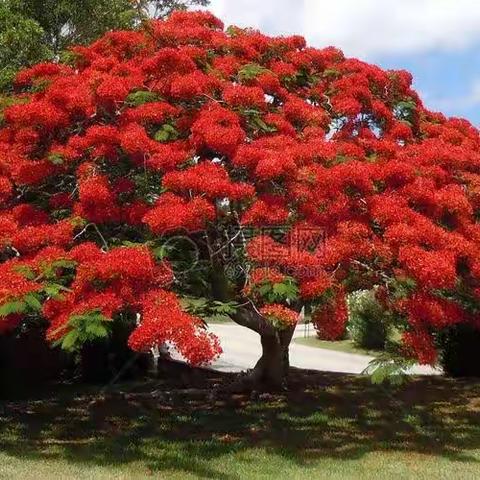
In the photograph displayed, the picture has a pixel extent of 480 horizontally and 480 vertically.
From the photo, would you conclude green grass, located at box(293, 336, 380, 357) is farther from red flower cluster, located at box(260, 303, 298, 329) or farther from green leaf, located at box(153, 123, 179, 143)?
red flower cluster, located at box(260, 303, 298, 329)

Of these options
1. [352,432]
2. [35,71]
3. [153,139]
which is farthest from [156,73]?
[352,432]

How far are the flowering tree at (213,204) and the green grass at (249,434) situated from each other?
1.19m

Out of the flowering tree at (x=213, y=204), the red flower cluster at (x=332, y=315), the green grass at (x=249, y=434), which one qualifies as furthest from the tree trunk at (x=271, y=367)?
the red flower cluster at (x=332, y=315)

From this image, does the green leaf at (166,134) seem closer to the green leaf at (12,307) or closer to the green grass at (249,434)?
the green leaf at (12,307)

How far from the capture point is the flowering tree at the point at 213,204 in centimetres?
665

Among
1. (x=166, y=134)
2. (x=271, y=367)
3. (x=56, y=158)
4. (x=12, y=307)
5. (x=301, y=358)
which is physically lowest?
(x=271, y=367)

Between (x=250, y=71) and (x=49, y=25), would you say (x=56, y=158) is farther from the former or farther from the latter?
(x=49, y=25)

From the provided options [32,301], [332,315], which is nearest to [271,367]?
[332,315]

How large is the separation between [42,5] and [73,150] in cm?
525

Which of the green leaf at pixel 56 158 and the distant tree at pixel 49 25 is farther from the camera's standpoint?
the distant tree at pixel 49 25

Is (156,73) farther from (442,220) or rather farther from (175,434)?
(175,434)

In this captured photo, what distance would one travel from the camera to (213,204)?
23.7 ft

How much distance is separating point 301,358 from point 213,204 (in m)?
11.4

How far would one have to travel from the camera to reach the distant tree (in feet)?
36.2
